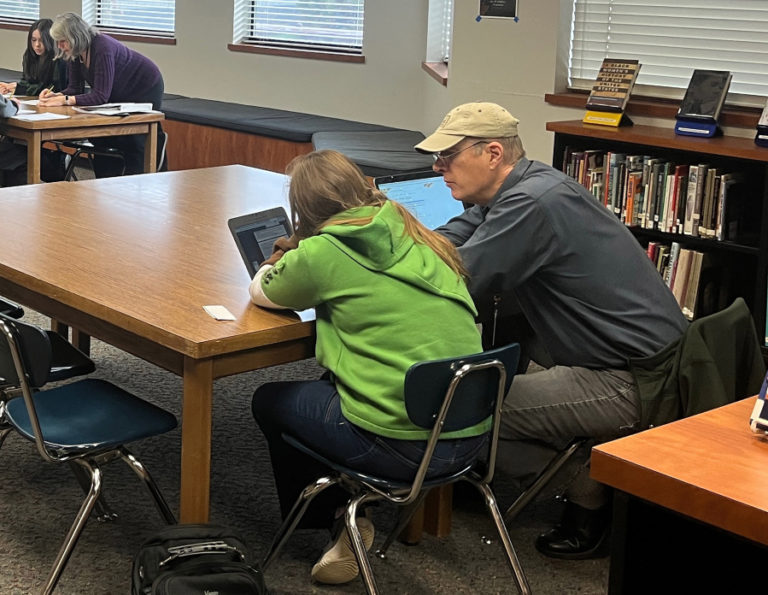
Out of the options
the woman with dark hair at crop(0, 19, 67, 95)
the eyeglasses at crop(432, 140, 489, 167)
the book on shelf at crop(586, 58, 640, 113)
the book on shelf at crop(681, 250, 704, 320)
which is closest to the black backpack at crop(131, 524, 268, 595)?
the eyeglasses at crop(432, 140, 489, 167)

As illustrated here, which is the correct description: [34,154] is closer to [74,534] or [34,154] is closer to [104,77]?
[104,77]

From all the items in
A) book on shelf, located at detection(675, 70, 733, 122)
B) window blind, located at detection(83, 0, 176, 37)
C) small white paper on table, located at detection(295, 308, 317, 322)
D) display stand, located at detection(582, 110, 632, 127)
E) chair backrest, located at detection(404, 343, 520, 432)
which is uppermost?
window blind, located at detection(83, 0, 176, 37)

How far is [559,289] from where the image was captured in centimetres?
276

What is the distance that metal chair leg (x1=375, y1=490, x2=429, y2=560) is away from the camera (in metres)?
2.58

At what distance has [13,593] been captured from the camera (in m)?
2.57

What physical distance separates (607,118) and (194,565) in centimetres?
306

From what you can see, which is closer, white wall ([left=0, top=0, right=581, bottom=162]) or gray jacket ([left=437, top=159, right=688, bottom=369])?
gray jacket ([left=437, top=159, right=688, bottom=369])

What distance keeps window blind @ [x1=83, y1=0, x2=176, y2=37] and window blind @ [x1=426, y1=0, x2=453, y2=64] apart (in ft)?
9.37

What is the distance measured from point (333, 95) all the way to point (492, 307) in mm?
4750

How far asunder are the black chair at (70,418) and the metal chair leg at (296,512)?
256 millimetres

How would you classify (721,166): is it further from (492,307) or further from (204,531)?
(204,531)

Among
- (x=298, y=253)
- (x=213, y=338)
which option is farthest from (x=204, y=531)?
(x=298, y=253)

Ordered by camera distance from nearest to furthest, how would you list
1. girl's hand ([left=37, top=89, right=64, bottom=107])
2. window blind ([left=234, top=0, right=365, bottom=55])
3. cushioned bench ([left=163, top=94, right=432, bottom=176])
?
cushioned bench ([left=163, top=94, right=432, bottom=176]) → girl's hand ([left=37, top=89, right=64, bottom=107]) → window blind ([left=234, top=0, right=365, bottom=55])

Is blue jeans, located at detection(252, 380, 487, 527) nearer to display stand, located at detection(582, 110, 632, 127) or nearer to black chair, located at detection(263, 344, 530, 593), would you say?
black chair, located at detection(263, 344, 530, 593)
